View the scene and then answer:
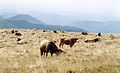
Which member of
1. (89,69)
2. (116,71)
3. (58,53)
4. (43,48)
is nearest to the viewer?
(116,71)

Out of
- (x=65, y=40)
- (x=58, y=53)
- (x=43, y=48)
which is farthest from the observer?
(x=65, y=40)

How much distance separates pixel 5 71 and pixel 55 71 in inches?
81.3

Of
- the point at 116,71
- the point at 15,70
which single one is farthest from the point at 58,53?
the point at 116,71

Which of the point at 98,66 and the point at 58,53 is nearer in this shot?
the point at 98,66

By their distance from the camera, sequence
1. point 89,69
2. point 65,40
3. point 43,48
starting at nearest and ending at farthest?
point 89,69, point 43,48, point 65,40

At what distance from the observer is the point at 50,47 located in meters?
26.5

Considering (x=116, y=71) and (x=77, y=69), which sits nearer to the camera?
(x=116, y=71)

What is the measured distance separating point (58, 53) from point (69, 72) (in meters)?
12.8

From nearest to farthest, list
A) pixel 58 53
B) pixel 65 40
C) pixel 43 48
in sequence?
pixel 58 53 < pixel 43 48 < pixel 65 40

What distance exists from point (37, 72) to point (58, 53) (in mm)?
12856

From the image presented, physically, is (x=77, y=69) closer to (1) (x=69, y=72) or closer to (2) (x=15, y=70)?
(1) (x=69, y=72)

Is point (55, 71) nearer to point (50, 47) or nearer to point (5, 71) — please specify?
point (5, 71)

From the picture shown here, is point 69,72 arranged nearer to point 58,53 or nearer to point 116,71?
point 116,71

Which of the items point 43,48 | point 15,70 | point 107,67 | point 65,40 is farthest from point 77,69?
point 65,40
